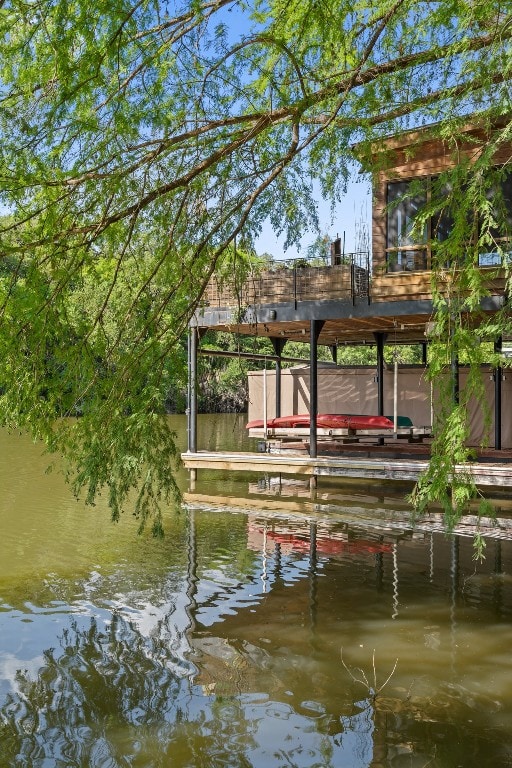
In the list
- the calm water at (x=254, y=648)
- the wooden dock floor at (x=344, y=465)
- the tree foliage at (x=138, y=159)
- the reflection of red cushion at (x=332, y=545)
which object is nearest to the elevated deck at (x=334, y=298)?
the wooden dock floor at (x=344, y=465)

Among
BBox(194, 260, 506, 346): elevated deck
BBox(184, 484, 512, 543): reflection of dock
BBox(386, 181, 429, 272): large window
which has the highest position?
BBox(386, 181, 429, 272): large window

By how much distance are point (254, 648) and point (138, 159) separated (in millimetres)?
4307

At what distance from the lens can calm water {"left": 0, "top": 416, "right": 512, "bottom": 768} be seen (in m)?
4.83

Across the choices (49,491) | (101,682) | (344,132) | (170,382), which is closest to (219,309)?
(49,491)

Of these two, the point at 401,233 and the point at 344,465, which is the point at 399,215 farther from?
the point at 344,465

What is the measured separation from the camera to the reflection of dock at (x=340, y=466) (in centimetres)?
1291

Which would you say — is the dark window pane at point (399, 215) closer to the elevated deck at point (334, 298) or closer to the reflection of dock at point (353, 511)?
the elevated deck at point (334, 298)

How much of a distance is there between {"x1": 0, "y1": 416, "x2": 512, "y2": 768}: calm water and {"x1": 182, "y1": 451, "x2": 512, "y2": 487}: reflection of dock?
1.18 metres

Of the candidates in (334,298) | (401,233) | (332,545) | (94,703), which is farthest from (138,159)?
(334,298)

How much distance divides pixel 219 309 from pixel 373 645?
986 centimetres

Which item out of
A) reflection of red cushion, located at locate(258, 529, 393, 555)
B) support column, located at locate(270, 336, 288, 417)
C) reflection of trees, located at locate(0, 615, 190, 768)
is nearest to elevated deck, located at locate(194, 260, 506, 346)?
support column, located at locate(270, 336, 288, 417)

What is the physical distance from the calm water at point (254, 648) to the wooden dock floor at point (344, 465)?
1.19 meters

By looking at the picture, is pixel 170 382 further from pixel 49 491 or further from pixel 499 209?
pixel 49 491

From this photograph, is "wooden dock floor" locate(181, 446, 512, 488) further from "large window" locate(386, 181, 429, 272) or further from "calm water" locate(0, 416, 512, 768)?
"large window" locate(386, 181, 429, 272)
